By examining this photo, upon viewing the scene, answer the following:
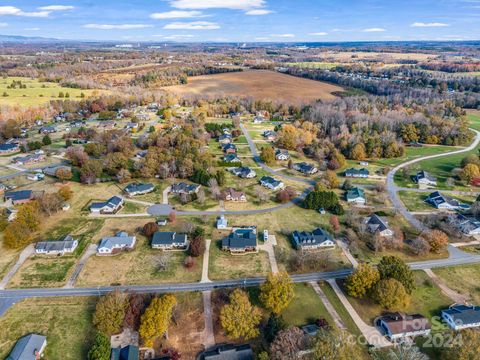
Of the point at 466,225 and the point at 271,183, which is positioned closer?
the point at 466,225

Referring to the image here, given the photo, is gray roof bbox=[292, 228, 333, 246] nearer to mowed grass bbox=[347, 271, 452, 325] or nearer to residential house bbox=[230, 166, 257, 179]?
mowed grass bbox=[347, 271, 452, 325]

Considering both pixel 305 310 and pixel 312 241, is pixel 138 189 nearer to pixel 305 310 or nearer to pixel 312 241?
pixel 312 241

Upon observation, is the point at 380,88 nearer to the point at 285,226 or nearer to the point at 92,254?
the point at 285,226

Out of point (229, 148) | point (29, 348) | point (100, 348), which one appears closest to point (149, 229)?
point (100, 348)

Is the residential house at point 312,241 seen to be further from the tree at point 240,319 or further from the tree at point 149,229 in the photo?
→ the tree at point 149,229

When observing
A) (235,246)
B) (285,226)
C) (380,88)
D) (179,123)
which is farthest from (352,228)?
(380,88)

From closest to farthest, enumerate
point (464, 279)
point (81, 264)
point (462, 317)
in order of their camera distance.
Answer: point (462, 317) → point (464, 279) → point (81, 264)

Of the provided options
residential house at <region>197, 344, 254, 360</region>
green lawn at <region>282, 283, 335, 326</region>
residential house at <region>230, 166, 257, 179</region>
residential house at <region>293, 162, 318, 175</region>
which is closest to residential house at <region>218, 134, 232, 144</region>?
residential house at <region>230, 166, 257, 179</region>
